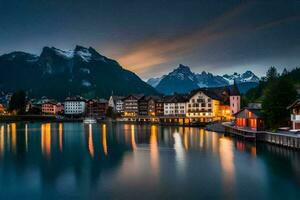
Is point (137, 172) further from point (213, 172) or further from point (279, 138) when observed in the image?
point (279, 138)

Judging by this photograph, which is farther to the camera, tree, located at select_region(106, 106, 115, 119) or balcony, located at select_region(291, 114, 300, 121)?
tree, located at select_region(106, 106, 115, 119)

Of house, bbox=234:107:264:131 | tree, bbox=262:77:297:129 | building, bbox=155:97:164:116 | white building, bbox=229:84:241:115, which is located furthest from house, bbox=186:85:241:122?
tree, bbox=262:77:297:129

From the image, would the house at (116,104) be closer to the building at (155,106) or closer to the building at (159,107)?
the building at (155,106)

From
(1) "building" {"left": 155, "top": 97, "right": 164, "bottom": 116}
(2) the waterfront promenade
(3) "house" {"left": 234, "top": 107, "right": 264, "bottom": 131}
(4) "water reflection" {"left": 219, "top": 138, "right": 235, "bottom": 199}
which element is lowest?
(4) "water reflection" {"left": 219, "top": 138, "right": 235, "bottom": 199}

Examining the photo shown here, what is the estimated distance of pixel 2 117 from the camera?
174 m

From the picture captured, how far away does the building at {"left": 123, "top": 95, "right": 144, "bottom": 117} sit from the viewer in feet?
512


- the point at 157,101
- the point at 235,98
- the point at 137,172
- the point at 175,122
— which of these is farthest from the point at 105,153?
the point at 157,101

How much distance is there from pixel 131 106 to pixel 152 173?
124044 millimetres

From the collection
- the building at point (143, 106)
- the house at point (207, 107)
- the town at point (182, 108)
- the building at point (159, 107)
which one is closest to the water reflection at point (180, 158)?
the town at point (182, 108)

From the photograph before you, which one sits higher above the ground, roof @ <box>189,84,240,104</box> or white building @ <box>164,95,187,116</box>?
roof @ <box>189,84,240,104</box>

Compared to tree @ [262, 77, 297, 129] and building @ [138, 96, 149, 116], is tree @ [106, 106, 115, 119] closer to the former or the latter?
building @ [138, 96, 149, 116]

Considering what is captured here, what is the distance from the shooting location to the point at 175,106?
138 m

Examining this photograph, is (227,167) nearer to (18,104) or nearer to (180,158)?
(180,158)

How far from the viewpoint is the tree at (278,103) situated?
185 feet
